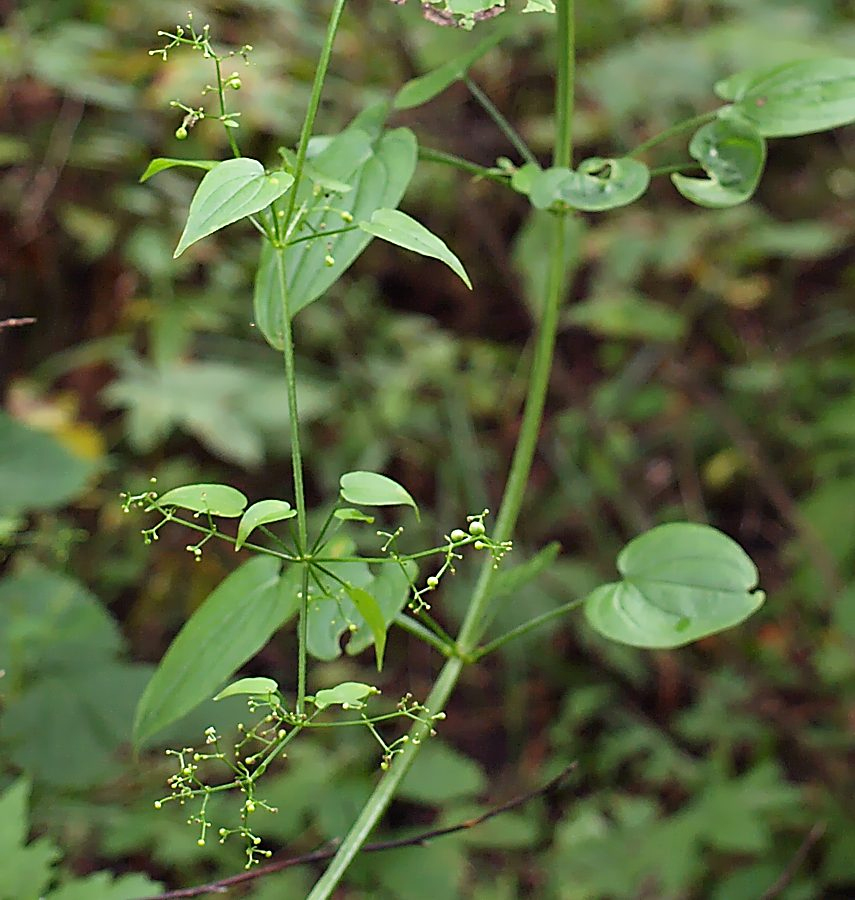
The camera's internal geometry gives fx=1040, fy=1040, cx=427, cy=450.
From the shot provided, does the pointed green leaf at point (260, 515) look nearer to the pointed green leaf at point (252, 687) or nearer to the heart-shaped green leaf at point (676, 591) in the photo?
the pointed green leaf at point (252, 687)

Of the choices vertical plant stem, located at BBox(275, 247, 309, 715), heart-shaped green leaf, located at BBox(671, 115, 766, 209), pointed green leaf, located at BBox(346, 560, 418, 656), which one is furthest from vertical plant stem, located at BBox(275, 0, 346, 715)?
heart-shaped green leaf, located at BBox(671, 115, 766, 209)

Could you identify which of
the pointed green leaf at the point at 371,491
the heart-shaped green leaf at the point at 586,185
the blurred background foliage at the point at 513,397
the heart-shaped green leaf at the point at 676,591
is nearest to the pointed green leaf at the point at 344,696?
the pointed green leaf at the point at 371,491

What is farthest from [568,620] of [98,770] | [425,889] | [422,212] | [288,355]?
[288,355]

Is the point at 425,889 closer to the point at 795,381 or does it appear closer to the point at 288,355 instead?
the point at 288,355

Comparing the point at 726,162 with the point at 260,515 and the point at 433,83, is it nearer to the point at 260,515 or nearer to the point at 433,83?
the point at 433,83

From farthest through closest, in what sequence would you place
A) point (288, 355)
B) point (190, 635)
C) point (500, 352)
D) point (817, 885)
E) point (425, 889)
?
1. point (500, 352)
2. point (817, 885)
3. point (425, 889)
4. point (190, 635)
5. point (288, 355)

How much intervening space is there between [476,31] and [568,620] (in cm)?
120

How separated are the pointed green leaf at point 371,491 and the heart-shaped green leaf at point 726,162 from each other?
0.36 meters

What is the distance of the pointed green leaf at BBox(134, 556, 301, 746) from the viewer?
2.38ft

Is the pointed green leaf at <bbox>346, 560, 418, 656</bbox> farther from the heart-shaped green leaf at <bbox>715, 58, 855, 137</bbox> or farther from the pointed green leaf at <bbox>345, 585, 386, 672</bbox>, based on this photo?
the heart-shaped green leaf at <bbox>715, 58, 855, 137</bbox>

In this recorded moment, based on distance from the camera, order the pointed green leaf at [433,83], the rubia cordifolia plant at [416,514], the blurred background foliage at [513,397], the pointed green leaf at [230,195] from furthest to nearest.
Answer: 1. the blurred background foliage at [513,397]
2. the pointed green leaf at [433,83]
3. the rubia cordifolia plant at [416,514]
4. the pointed green leaf at [230,195]

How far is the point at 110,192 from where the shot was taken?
211 cm

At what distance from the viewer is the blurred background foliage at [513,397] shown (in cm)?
170

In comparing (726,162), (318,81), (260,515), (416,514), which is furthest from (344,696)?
(726,162)
